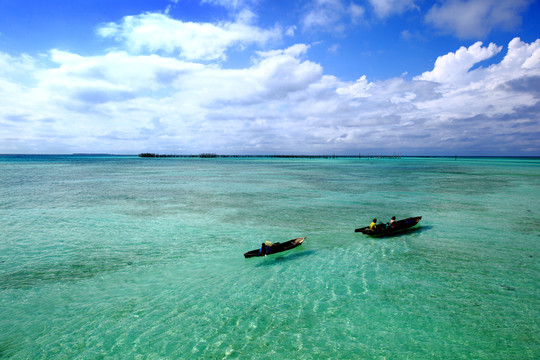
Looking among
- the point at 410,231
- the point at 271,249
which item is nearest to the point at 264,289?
the point at 271,249

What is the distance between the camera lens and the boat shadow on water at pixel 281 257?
1451 cm

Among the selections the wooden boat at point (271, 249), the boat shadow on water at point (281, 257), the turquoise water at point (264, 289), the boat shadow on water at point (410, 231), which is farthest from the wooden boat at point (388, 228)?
the wooden boat at point (271, 249)

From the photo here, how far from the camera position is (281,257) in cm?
1529

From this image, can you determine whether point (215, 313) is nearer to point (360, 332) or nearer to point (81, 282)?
point (360, 332)

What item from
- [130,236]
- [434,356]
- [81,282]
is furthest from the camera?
[130,236]

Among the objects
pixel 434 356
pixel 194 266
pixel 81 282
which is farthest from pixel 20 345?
pixel 434 356

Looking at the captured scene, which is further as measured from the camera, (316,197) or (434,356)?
(316,197)

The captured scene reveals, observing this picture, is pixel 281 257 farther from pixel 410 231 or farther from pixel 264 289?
pixel 410 231

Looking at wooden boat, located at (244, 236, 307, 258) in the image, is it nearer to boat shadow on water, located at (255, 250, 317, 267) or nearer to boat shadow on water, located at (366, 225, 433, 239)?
boat shadow on water, located at (255, 250, 317, 267)

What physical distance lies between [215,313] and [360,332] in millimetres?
4910

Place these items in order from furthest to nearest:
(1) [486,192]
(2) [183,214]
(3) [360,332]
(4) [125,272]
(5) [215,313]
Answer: (1) [486,192] < (2) [183,214] < (4) [125,272] < (5) [215,313] < (3) [360,332]

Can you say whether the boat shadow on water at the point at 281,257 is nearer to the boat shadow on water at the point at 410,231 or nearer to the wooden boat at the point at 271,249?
the wooden boat at the point at 271,249

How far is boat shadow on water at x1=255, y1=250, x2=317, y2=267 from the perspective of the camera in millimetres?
14508

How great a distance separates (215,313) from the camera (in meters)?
9.98
